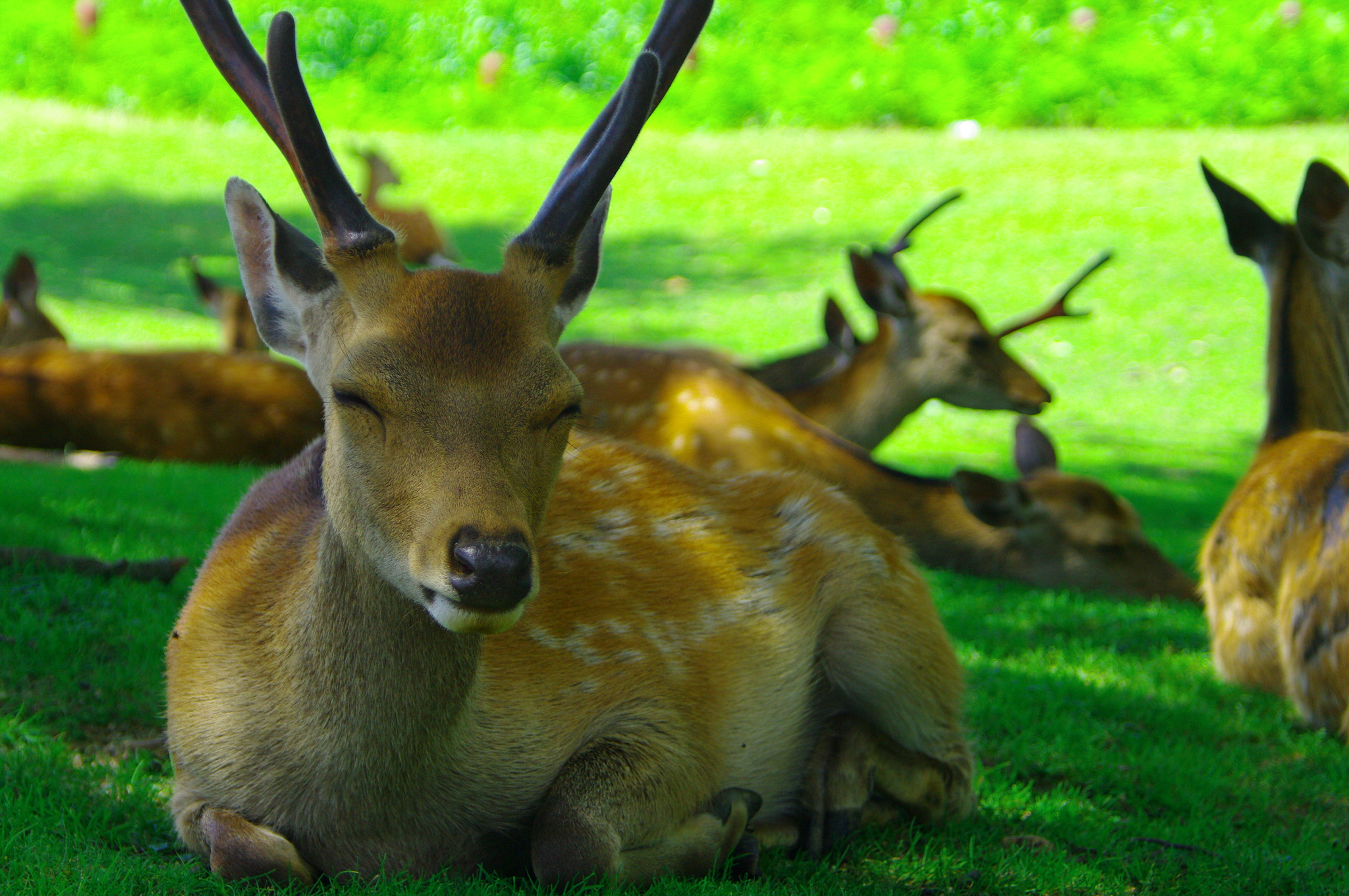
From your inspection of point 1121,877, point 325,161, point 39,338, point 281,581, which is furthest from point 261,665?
point 39,338

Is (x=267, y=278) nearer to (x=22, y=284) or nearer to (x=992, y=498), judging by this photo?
(x=992, y=498)

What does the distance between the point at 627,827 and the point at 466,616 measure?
818mm

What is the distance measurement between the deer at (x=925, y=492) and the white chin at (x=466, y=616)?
385cm

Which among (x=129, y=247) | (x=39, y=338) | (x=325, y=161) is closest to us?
(x=325, y=161)

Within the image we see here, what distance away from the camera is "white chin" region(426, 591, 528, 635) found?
2.29 meters

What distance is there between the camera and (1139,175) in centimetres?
1711

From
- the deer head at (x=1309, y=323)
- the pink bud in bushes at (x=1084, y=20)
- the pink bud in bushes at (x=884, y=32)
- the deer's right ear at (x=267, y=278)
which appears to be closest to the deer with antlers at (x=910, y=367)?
the deer head at (x=1309, y=323)

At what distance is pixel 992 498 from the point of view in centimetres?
621

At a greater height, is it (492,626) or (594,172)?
(594,172)

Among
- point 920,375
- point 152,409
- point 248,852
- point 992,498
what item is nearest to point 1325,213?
point 992,498

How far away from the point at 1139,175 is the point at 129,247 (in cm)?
1178

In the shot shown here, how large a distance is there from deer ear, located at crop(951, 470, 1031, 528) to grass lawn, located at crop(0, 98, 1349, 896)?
13.3 inches

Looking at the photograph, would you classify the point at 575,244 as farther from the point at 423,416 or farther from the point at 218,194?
the point at 218,194

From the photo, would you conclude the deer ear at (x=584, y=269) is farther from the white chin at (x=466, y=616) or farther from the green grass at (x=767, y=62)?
the green grass at (x=767, y=62)
